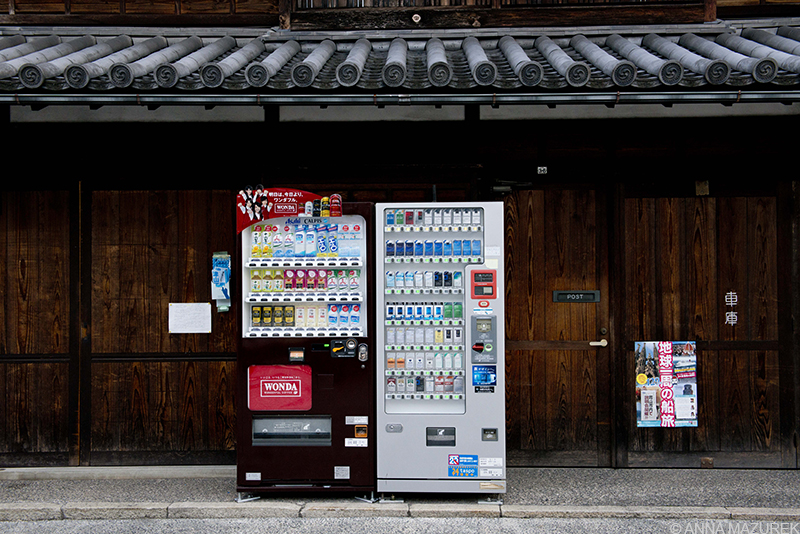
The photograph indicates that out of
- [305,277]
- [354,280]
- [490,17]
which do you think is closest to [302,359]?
[305,277]

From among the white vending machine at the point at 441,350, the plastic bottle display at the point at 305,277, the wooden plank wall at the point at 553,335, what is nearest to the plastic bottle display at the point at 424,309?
the white vending machine at the point at 441,350

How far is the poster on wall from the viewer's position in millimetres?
5562

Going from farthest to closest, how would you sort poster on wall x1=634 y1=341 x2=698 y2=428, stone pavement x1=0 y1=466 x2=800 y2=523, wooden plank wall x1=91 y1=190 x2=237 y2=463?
1. wooden plank wall x1=91 y1=190 x2=237 y2=463
2. poster on wall x1=634 y1=341 x2=698 y2=428
3. stone pavement x1=0 y1=466 x2=800 y2=523

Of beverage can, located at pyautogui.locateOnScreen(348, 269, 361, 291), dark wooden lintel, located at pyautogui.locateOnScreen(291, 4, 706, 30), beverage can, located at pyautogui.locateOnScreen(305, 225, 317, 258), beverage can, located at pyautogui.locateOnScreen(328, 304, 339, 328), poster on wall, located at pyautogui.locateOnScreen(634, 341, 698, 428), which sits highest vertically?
dark wooden lintel, located at pyautogui.locateOnScreen(291, 4, 706, 30)

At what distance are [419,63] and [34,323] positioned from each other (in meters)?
4.71

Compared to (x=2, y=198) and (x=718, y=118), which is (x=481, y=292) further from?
(x=2, y=198)

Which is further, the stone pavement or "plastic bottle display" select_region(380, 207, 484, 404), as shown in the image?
"plastic bottle display" select_region(380, 207, 484, 404)

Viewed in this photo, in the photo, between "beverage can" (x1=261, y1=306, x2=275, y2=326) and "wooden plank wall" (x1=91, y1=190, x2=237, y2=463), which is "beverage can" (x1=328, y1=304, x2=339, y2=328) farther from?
"wooden plank wall" (x1=91, y1=190, x2=237, y2=463)

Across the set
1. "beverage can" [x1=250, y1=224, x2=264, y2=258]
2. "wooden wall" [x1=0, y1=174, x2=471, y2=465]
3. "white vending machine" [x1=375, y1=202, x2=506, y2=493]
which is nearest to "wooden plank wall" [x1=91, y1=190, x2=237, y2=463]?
"wooden wall" [x1=0, y1=174, x2=471, y2=465]

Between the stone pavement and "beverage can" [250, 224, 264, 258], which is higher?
"beverage can" [250, 224, 264, 258]

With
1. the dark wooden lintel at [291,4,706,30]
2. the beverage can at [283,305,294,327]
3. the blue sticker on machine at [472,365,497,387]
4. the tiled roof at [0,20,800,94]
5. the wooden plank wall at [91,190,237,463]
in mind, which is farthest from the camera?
the dark wooden lintel at [291,4,706,30]

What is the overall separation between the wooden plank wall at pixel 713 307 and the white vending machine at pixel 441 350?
6.00 ft

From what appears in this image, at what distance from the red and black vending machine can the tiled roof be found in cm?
106

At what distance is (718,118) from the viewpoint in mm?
5590
